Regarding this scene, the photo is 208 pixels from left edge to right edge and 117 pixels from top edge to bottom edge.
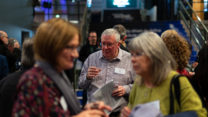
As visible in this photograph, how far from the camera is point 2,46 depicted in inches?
169

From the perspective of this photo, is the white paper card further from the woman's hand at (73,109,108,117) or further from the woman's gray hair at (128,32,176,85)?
the woman's hand at (73,109,108,117)

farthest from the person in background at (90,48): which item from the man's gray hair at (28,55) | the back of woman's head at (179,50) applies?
the man's gray hair at (28,55)

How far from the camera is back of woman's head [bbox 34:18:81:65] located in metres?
1.31

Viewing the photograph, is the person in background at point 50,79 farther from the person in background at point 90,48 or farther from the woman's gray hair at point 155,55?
the person in background at point 90,48

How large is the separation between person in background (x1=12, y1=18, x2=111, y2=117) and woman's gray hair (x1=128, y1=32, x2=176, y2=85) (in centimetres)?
48

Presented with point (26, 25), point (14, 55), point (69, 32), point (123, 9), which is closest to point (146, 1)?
point (123, 9)

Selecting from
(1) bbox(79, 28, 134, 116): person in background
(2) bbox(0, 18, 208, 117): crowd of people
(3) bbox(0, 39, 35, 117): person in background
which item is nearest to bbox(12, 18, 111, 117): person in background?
(2) bbox(0, 18, 208, 117): crowd of people

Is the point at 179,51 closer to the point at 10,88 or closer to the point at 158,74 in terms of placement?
the point at 158,74

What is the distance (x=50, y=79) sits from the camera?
1323 millimetres

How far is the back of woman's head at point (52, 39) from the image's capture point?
51.6 inches

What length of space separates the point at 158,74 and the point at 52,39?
0.76 m

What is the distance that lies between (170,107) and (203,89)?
26.1 inches

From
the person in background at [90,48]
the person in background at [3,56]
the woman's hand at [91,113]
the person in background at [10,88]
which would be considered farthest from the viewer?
the person in background at [90,48]

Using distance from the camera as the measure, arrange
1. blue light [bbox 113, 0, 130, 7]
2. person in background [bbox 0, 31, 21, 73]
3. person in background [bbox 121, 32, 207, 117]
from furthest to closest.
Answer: blue light [bbox 113, 0, 130, 7], person in background [bbox 0, 31, 21, 73], person in background [bbox 121, 32, 207, 117]
